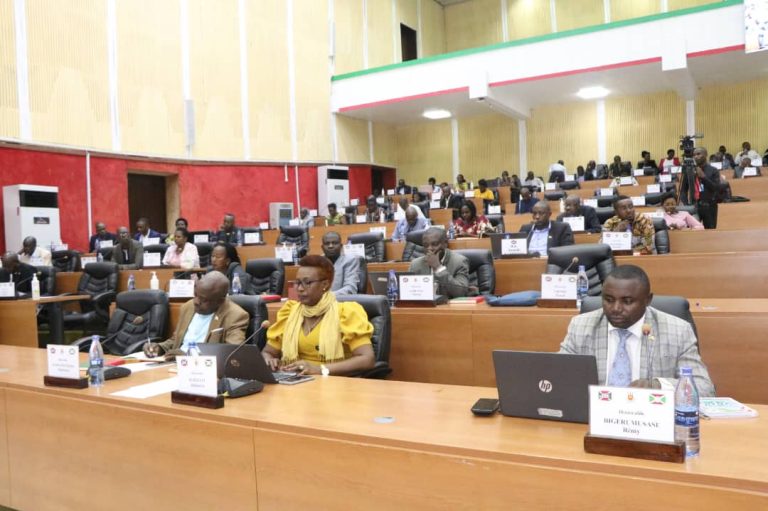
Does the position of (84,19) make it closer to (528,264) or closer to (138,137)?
(138,137)

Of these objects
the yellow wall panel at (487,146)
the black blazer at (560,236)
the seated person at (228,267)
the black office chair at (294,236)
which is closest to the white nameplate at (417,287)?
the black blazer at (560,236)

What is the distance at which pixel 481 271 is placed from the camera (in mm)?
4582

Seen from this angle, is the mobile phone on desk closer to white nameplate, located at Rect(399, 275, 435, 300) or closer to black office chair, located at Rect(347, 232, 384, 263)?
white nameplate, located at Rect(399, 275, 435, 300)

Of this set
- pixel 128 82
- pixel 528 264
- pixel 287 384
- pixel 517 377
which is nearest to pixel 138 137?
pixel 128 82

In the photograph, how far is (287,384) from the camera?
2305 millimetres

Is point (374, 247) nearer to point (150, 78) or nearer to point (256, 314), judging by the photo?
point (256, 314)

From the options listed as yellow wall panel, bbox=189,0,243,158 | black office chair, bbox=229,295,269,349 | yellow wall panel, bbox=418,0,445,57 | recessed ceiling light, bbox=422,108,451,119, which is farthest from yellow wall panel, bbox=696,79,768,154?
black office chair, bbox=229,295,269,349

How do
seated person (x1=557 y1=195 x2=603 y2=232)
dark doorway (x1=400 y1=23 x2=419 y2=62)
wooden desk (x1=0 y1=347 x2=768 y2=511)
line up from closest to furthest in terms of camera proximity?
wooden desk (x1=0 y1=347 x2=768 y2=511)
seated person (x1=557 y1=195 x2=603 y2=232)
dark doorway (x1=400 y1=23 x2=419 y2=62)

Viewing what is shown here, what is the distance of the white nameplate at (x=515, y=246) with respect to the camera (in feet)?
16.5

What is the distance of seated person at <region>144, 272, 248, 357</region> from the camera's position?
Result: 3.21 meters

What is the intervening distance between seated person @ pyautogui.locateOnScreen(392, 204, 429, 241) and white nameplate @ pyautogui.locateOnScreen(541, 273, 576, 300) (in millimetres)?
4234

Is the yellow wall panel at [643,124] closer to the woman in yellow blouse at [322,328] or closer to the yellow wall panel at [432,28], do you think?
the yellow wall panel at [432,28]

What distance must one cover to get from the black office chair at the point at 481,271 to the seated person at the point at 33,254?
5705 millimetres

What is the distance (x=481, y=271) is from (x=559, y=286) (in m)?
1.30
